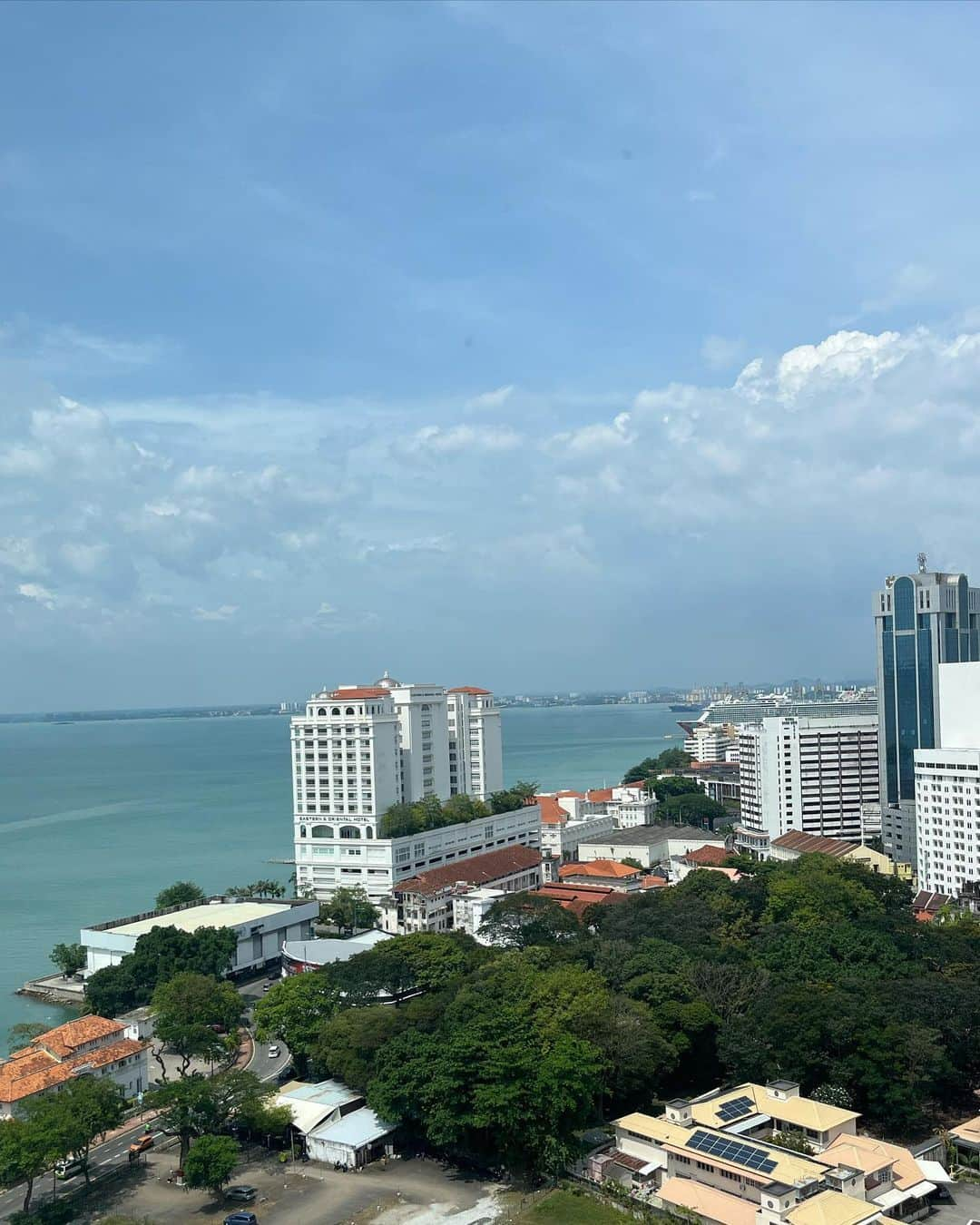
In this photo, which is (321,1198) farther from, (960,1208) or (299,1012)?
(960,1208)

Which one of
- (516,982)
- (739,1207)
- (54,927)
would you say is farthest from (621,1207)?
(54,927)

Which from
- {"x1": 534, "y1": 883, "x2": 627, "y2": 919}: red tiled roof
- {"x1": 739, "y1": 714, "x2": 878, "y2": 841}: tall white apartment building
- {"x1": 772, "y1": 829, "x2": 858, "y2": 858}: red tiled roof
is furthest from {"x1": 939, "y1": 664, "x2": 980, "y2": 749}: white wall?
{"x1": 534, "y1": 883, "x2": 627, "y2": 919}: red tiled roof

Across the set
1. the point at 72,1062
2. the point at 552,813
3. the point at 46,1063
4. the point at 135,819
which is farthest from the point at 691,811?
the point at 46,1063

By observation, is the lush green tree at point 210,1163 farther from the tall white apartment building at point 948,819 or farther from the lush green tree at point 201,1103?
the tall white apartment building at point 948,819

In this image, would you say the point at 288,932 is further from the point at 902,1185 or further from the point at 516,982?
the point at 902,1185

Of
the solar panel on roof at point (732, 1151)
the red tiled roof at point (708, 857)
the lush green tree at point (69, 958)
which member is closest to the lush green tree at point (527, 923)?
the solar panel on roof at point (732, 1151)
